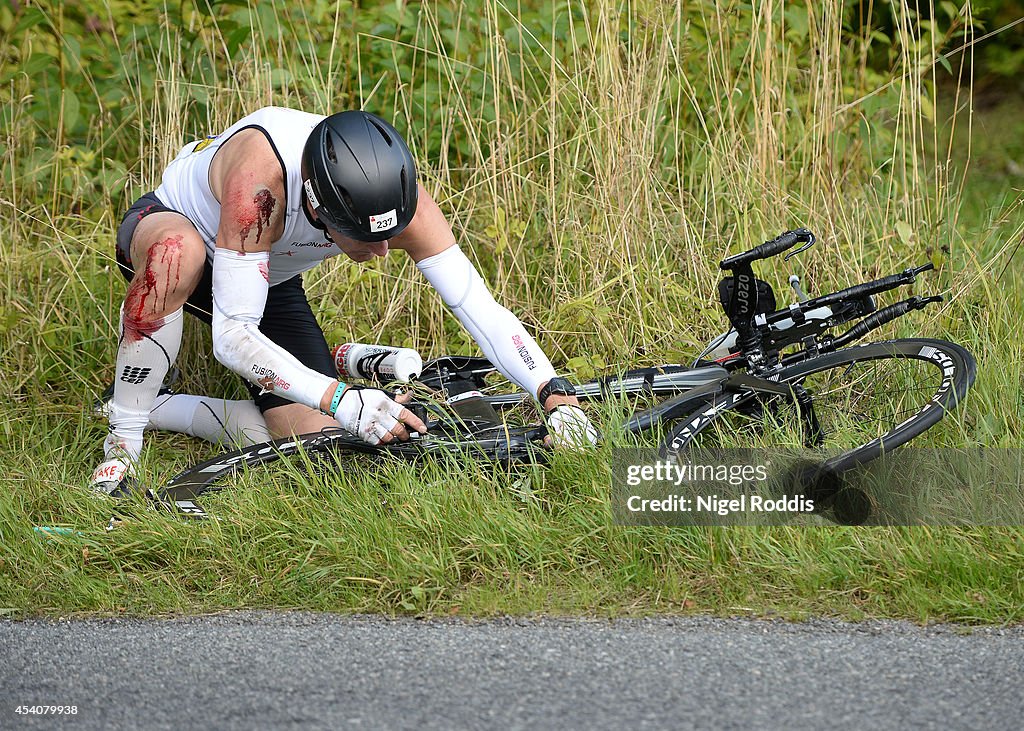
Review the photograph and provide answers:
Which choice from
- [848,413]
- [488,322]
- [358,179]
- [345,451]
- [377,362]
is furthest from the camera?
[377,362]

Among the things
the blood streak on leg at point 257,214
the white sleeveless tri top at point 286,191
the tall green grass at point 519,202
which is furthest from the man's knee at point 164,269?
the tall green grass at point 519,202

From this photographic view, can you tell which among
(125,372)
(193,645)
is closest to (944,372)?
(193,645)

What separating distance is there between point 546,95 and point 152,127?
6.64ft

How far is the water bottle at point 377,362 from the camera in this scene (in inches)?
185

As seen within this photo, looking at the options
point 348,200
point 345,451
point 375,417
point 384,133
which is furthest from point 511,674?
point 384,133

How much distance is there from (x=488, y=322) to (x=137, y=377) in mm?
1413

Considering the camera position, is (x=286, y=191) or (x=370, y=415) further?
(x=286, y=191)

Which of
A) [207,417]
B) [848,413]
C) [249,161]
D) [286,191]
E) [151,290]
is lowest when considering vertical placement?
[848,413]

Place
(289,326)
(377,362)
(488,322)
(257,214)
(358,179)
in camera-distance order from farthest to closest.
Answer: (289,326) < (377,362) < (488,322) < (257,214) < (358,179)

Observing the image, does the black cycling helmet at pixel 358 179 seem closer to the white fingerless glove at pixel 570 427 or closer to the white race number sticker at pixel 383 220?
the white race number sticker at pixel 383 220

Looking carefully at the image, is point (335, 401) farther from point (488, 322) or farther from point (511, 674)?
point (511, 674)

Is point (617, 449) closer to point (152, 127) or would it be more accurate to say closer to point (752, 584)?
point (752, 584)

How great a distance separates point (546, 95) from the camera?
19.0 feet

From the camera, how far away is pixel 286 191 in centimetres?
409
